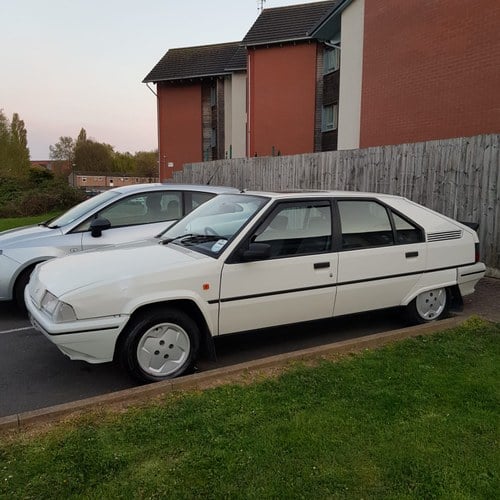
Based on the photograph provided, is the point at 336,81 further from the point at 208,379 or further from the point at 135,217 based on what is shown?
the point at 208,379

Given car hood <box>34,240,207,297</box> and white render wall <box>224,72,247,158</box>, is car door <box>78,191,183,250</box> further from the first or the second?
white render wall <box>224,72,247,158</box>

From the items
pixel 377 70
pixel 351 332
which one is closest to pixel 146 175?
pixel 377 70

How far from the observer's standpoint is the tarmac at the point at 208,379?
10.6ft

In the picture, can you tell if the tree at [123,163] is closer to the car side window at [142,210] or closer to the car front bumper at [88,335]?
the car side window at [142,210]

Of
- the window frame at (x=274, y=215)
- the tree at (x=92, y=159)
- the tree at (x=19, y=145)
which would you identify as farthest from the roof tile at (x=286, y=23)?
the tree at (x=92, y=159)

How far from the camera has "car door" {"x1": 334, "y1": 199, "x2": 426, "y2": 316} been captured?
15.7 ft

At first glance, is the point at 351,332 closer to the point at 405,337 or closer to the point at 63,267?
the point at 405,337

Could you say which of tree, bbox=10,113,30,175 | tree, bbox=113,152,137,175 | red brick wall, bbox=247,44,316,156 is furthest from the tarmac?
tree, bbox=113,152,137,175

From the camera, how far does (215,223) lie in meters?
4.78

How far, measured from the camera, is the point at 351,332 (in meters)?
5.34

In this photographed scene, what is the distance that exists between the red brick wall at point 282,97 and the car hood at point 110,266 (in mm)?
21856

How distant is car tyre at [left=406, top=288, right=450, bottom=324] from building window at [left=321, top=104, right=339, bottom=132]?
1950 centimetres

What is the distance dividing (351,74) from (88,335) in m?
16.8

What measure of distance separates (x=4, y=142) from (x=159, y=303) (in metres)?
63.6
